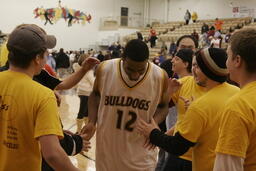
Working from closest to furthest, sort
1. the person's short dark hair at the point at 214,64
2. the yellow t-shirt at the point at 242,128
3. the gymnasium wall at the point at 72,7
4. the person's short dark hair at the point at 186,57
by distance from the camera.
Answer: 1. the yellow t-shirt at the point at 242,128
2. the person's short dark hair at the point at 214,64
3. the person's short dark hair at the point at 186,57
4. the gymnasium wall at the point at 72,7

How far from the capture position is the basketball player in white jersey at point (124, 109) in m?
2.96

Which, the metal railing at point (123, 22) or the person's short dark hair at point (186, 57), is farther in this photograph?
the metal railing at point (123, 22)

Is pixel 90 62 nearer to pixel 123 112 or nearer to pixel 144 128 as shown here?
pixel 123 112

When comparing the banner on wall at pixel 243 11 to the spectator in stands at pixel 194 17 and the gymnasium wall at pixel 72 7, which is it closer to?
the spectator in stands at pixel 194 17

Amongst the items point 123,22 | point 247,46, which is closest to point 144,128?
point 247,46

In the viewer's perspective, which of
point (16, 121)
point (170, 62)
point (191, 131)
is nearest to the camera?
point (16, 121)

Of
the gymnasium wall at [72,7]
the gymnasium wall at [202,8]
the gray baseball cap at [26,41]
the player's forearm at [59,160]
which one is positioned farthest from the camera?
the gymnasium wall at [202,8]

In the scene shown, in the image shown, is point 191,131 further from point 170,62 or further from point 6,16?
point 6,16

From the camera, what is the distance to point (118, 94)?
9.71ft

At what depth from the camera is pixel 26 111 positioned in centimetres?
198

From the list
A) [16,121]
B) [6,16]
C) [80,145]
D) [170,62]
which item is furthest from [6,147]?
[6,16]

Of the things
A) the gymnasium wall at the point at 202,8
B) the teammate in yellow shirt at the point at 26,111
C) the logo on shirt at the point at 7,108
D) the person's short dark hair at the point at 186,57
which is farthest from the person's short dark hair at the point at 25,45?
the gymnasium wall at the point at 202,8

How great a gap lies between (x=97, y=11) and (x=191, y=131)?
28.9m

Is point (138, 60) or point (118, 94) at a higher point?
point (138, 60)
